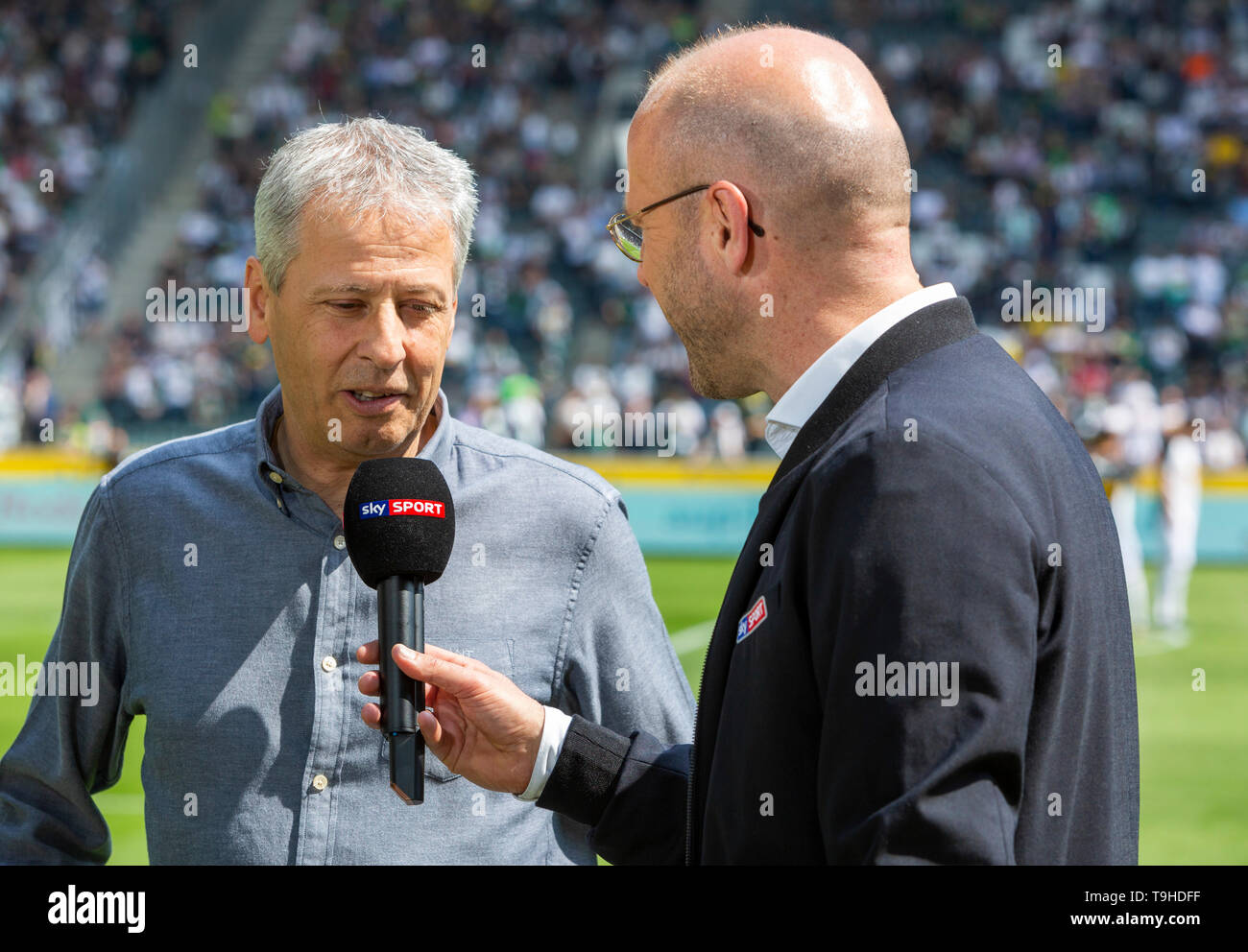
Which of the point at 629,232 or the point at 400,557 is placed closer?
the point at 400,557

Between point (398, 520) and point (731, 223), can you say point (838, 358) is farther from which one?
point (398, 520)

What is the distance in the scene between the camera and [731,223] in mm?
2359

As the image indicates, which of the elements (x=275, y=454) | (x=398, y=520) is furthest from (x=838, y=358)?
(x=275, y=454)

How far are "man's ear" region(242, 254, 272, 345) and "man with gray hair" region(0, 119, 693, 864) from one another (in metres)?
0.03

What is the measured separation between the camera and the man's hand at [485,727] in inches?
99.9

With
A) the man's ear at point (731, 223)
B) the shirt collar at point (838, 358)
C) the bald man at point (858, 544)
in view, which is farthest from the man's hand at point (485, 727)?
the man's ear at point (731, 223)

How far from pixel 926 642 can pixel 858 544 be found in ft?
0.51

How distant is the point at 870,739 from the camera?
73.0 inches

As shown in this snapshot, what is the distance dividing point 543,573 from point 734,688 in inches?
37.6

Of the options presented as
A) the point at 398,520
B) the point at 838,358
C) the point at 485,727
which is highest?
the point at 838,358

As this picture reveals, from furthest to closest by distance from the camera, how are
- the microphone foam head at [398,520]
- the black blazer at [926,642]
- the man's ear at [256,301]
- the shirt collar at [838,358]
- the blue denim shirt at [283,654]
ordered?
the man's ear at [256,301], the blue denim shirt at [283,654], the microphone foam head at [398,520], the shirt collar at [838,358], the black blazer at [926,642]

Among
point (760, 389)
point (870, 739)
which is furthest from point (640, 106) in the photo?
point (870, 739)

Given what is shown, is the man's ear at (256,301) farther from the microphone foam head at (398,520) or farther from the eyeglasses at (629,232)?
the eyeglasses at (629,232)
